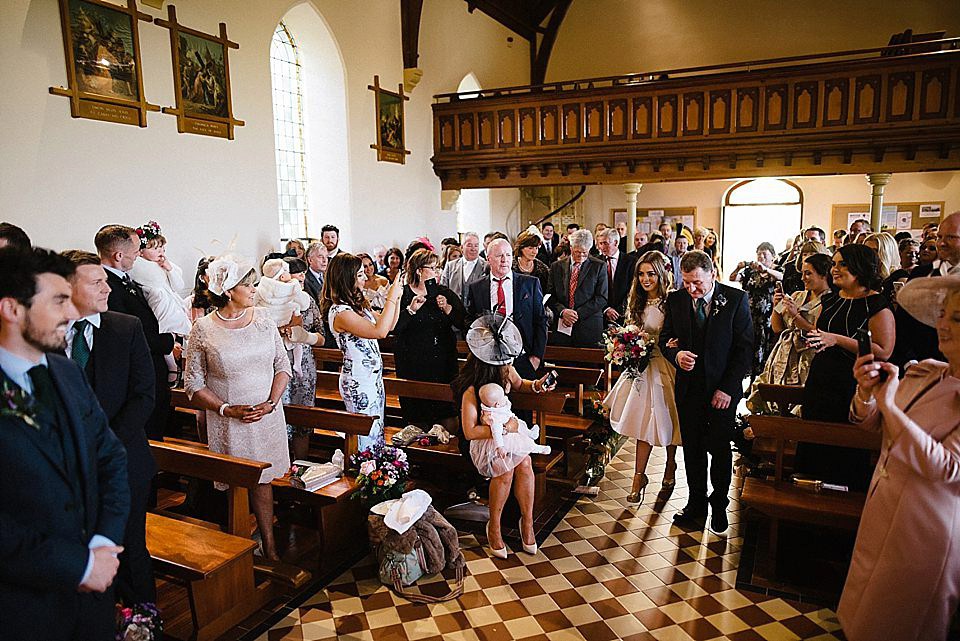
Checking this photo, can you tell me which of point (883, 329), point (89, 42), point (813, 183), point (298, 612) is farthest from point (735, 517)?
point (813, 183)

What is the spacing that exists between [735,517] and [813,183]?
12.4m

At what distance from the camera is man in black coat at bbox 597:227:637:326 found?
6141 millimetres

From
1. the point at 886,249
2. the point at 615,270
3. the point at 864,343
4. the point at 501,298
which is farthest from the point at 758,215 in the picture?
the point at 864,343

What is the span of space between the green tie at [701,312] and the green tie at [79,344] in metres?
3.22

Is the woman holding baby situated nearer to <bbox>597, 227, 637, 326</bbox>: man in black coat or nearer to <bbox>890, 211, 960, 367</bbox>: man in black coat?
<bbox>890, 211, 960, 367</bbox>: man in black coat

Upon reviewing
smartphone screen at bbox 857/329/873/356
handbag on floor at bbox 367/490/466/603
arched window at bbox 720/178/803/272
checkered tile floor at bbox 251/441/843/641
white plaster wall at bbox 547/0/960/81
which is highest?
white plaster wall at bbox 547/0/960/81

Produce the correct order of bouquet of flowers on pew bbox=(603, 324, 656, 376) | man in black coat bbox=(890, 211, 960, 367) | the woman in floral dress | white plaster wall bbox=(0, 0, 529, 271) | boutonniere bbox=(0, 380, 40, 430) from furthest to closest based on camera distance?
the woman in floral dress
white plaster wall bbox=(0, 0, 529, 271)
bouquet of flowers on pew bbox=(603, 324, 656, 376)
man in black coat bbox=(890, 211, 960, 367)
boutonniere bbox=(0, 380, 40, 430)

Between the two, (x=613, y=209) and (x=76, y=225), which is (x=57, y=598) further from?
(x=613, y=209)

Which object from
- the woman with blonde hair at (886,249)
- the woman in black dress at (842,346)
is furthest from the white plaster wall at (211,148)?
the woman with blonde hair at (886,249)

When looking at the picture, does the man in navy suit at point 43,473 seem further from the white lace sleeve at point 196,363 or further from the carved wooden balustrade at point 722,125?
the carved wooden balustrade at point 722,125

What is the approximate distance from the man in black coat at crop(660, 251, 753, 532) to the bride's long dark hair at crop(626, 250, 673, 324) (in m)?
0.24

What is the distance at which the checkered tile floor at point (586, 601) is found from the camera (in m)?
3.06

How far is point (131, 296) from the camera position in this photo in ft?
12.3

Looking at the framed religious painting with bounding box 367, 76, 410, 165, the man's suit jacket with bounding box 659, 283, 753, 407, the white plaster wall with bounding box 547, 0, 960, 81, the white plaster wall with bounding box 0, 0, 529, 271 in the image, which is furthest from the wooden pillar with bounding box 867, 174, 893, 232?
the man's suit jacket with bounding box 659, 283, 753, 407
